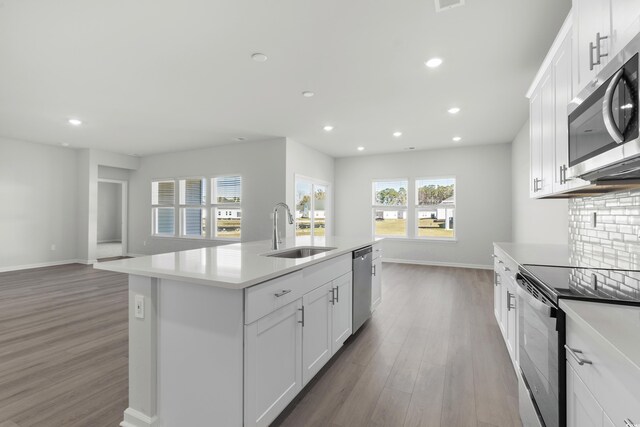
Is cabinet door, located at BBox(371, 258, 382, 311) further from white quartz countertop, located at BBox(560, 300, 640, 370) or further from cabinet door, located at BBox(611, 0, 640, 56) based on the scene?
cabinet door, located at BBox(611, 0, 640, 56)

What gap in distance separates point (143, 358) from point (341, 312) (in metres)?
1.46

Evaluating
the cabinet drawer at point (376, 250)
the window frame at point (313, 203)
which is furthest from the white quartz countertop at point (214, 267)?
the window frame at point (313, 203)

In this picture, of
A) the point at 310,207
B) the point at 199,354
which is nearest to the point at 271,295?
the point at 199,354

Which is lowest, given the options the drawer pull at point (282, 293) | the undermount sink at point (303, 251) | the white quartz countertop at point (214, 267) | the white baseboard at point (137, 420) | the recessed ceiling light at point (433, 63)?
the white baseboard at point (137, 420)

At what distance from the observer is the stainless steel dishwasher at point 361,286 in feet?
9.30

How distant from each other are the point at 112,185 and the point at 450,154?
1179 cm

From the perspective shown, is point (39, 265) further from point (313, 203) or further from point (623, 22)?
point (623, 22)

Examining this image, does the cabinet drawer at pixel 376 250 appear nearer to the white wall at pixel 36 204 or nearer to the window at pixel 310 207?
the window at pixel 310 207

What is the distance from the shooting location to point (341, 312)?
8.34ft

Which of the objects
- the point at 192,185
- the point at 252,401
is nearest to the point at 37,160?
the point at 192,185

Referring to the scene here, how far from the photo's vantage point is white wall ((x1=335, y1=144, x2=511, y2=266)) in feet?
20.6

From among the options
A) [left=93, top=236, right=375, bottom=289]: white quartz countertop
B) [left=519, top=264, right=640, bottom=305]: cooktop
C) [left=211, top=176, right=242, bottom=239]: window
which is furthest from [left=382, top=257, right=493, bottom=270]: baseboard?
[left=93, top=236, right=375, bottom=289]: white quartz countertop

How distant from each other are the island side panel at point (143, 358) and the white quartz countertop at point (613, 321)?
187cm

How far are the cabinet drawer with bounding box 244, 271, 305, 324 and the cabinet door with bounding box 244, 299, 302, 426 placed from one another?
0.04 metres
